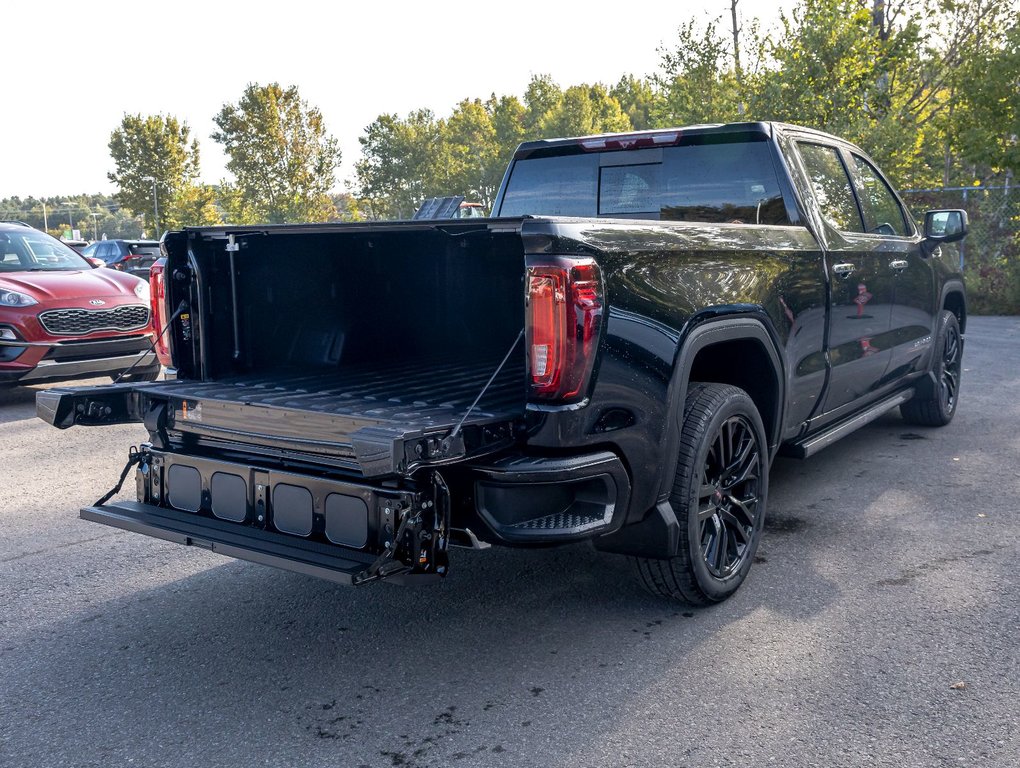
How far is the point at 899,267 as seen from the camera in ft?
18.7

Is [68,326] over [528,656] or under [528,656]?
over

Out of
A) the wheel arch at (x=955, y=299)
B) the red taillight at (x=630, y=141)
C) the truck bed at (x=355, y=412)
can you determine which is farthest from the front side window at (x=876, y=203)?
the truck bed at (x=355, y=412)

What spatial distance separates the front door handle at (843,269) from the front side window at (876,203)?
0.69m

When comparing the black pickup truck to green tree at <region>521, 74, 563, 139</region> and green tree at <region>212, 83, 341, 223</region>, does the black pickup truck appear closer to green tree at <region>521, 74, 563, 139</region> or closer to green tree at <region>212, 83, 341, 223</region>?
green tree at <region>212, 83, 341, 223</region>

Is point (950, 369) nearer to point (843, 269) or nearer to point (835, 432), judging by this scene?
point (835, 432)

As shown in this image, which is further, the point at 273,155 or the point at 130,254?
the point at 273,155

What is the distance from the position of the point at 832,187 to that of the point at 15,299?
703cm

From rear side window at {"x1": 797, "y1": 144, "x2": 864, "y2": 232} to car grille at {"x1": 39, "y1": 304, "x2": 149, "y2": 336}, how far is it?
631cm

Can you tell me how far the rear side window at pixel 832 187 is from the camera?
4.97 meters

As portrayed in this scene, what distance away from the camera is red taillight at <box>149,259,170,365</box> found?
4.09 metres

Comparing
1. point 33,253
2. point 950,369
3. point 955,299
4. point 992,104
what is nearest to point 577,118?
point 992,104

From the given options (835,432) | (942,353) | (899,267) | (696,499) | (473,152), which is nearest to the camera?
(696,499)

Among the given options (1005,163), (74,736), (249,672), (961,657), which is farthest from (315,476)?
(1005,163)

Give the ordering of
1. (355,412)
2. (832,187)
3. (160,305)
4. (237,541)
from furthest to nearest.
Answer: (832,187) → (160,305) → (355,412) → (237,541)
